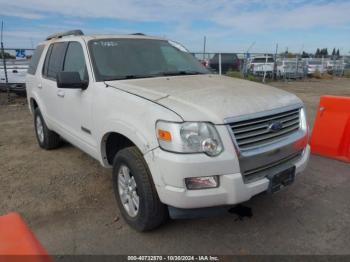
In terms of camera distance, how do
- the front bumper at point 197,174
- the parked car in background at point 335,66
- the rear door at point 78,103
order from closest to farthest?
the front bumper at point 197,174 → the rear door at point 78,103 → the parked car in background at point 335,66

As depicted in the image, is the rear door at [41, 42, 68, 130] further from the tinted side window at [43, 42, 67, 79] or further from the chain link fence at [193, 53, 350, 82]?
→ the chain link fence at [193, 53, 350, 82]

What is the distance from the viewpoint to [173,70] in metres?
4.45

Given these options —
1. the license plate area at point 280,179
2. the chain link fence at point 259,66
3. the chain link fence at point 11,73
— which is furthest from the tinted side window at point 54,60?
the chain link fence at point 259,66

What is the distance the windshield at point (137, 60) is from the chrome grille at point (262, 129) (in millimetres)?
1571

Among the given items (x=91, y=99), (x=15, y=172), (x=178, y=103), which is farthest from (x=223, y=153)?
(x=15, y=172)

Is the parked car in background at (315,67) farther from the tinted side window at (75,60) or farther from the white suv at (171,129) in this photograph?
the tinted side window at (75,60)

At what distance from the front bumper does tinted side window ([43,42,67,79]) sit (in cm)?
285

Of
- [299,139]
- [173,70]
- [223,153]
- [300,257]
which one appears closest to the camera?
[223,153]

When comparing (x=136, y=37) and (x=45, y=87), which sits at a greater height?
(x=136, y=37)

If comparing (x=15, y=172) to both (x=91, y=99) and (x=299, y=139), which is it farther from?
(x=299, y=139)

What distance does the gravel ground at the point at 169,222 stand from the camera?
10.4 feet

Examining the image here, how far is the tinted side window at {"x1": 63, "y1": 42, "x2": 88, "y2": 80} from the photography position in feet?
13.8

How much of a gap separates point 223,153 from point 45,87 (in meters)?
3.57

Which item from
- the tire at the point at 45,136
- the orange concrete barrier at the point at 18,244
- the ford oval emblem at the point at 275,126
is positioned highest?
the ford oval emblem at the point at 275,126
